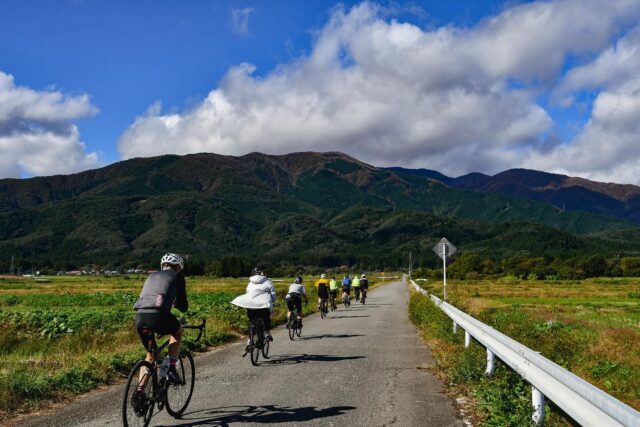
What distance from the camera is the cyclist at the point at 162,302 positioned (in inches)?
267

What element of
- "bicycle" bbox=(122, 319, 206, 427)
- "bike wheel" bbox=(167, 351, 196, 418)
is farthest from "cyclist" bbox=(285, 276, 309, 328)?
"bicycle" bbox=(122, 319, 206, 427)

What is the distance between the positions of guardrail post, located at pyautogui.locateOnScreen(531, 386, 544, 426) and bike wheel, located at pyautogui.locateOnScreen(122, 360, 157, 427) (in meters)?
4.72

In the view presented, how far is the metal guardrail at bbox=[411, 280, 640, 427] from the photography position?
171 inches

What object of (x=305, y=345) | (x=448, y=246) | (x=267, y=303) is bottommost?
(x=305, y=345)

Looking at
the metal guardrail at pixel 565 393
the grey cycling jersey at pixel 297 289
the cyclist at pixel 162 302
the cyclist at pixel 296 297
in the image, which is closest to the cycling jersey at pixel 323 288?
the cyclist at pixel 296 297

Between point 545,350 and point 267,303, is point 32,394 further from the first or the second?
point 545,350

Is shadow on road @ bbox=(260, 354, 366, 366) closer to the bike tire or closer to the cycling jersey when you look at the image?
the bike tire

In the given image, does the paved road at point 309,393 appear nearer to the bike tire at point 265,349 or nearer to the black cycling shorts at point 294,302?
the bike tire at point 265,349

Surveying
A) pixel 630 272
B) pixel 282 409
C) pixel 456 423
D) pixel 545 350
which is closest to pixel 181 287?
pixel 282 409

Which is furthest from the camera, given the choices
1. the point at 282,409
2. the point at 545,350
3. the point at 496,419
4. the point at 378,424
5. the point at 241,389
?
the point at 545,350

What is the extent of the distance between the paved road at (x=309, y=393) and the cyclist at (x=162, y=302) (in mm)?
1177

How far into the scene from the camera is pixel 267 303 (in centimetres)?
1276

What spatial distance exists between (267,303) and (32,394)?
215 inches

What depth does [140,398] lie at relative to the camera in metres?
6.62
